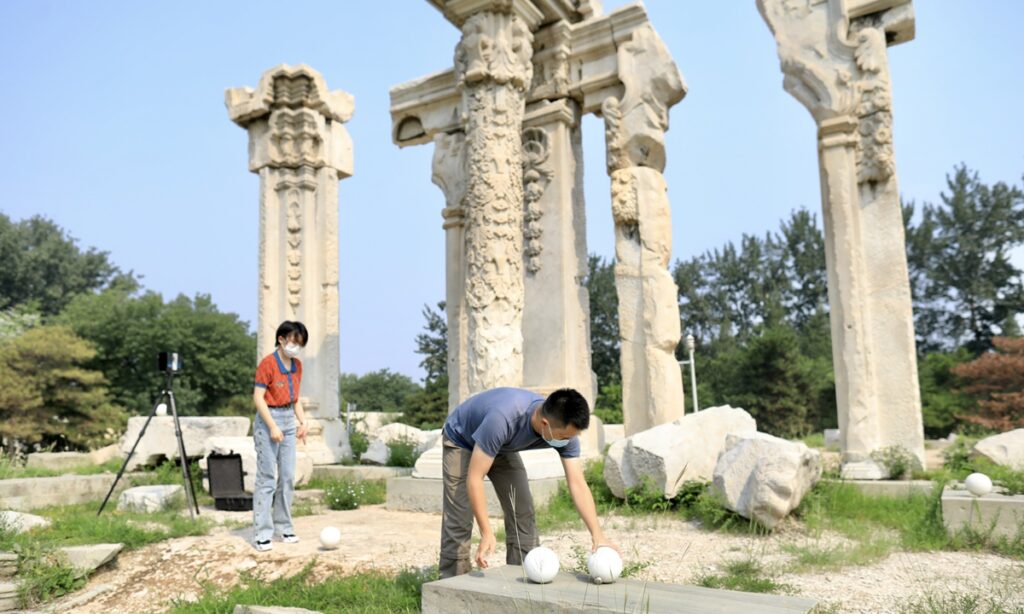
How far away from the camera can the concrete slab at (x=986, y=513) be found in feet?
17.0

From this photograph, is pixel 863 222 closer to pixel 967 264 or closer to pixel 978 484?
pixel 978 484

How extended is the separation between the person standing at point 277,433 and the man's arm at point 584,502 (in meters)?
3.04

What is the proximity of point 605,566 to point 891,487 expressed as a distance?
570 cm

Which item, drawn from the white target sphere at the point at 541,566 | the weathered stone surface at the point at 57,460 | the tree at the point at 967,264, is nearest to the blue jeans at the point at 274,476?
the white target sphere at the point at 541,566

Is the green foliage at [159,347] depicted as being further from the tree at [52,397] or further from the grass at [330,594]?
the grass at [330,594]

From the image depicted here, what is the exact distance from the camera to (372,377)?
52781 millimetres

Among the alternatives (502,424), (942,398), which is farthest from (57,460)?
(942,398)

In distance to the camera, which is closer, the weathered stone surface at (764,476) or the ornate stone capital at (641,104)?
the weathered stone surface at (764,476)

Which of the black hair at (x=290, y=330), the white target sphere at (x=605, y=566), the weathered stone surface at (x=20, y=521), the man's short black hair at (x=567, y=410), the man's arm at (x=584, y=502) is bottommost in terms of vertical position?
the weathered stone surface at (x=20, y=521)

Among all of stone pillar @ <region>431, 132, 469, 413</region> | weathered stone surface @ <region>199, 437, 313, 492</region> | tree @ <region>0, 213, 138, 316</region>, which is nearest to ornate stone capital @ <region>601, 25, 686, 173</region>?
stone pillar @ <region>431, 132, 469, 413</region>

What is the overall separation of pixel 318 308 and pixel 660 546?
27.9 ft

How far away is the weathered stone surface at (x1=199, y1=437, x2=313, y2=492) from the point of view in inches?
358

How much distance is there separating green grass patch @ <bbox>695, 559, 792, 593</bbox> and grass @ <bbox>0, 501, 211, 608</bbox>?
14.5 ft

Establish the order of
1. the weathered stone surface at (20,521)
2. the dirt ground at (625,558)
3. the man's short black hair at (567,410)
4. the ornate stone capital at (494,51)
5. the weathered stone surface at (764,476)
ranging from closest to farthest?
1. the man's short black hair at (567,410)
2. the dirt ground at (625,558)
3. the weathered stone surface at (764,476)
4. the weathered stone surface at (20,521)
5. the ornate stone capital at (494,51)
